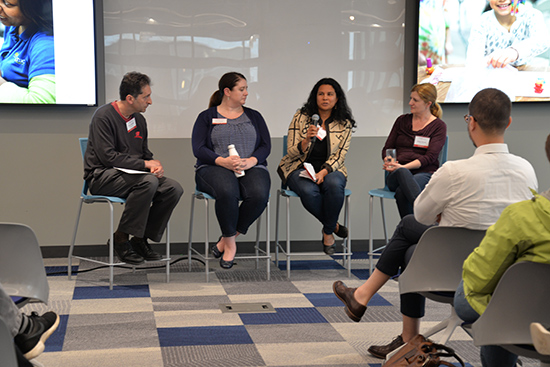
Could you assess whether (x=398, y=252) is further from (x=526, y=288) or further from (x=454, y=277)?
(x=526, y=288)

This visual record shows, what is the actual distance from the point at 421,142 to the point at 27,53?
3.02 m

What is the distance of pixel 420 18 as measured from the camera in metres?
5.04

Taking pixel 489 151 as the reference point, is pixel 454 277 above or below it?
below

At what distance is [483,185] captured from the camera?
2221mm

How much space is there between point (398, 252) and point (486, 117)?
0.67 m

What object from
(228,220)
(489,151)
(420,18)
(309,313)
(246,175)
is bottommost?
(309,313)

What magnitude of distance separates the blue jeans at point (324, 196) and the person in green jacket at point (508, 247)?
8.02ft

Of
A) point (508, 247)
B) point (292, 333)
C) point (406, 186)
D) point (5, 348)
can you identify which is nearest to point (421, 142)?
point (406, 186)

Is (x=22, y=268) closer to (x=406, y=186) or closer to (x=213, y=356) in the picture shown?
(x=213, y=356)

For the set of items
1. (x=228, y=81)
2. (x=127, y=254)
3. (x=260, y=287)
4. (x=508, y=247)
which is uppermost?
(x=228, y=81)

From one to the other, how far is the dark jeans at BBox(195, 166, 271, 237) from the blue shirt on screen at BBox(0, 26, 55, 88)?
1.49 m

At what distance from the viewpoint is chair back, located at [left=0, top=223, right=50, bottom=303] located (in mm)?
1991

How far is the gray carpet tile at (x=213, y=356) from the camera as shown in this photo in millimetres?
2586

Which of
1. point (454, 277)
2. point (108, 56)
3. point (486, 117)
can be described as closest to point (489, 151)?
point (486, 117)
